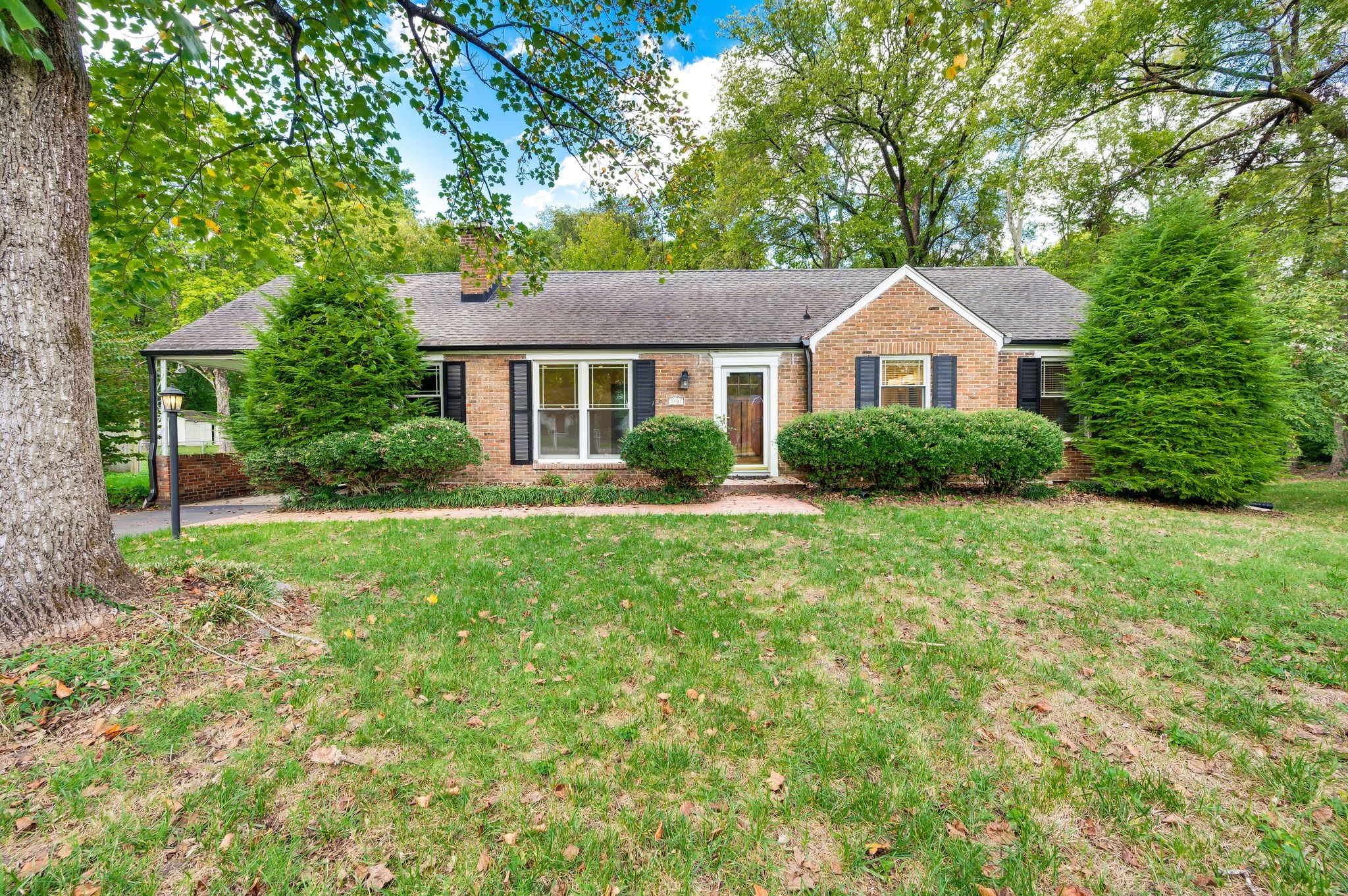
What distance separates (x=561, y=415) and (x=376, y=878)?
9111mm

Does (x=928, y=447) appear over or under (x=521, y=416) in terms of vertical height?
under

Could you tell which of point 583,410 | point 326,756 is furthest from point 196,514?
point 326,756

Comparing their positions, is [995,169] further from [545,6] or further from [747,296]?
[545,6]

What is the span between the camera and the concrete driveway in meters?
7.52

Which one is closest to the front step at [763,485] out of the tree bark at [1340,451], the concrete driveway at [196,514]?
the concrete driveway at [196,514]

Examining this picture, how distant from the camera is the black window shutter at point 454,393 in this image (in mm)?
10156

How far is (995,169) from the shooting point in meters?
18.0

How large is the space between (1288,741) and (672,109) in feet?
22.8

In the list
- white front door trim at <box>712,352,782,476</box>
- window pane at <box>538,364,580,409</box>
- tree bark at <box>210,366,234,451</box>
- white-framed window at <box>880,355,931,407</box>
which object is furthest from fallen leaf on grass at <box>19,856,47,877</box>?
tree bark at <box>210,366,234,451</box>

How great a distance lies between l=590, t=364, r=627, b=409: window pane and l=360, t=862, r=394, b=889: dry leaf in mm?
9045

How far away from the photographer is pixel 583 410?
1038 centimetres

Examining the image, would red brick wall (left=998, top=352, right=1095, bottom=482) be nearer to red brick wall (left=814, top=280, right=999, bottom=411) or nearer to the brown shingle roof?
the brown shingle roof

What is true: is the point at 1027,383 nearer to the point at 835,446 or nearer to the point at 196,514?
the point at 835,446

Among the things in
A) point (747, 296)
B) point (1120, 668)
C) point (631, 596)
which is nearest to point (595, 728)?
point (631, 596)
